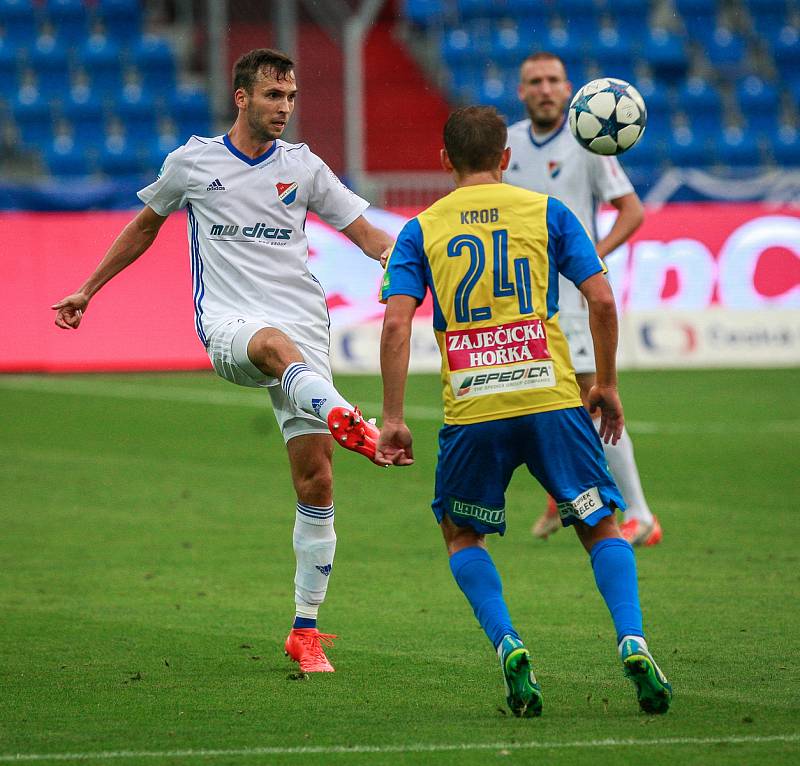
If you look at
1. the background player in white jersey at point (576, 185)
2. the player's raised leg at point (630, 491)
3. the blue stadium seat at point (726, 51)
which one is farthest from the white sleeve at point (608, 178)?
the blue stadium seat at point (726, 51)

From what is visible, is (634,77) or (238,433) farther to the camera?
(634,77)

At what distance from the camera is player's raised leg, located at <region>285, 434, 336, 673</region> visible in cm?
573

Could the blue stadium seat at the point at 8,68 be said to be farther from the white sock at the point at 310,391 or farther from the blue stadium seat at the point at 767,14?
the white sock at the point at 310,391

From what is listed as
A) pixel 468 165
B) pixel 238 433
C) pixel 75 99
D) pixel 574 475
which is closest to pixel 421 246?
pixel 468 165

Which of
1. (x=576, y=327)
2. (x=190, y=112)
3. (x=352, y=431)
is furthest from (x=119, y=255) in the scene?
(x=190, y=112)

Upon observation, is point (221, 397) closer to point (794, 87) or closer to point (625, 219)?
point (625, 219)

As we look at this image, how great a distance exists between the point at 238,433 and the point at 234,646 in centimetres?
716

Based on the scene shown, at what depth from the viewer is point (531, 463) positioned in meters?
4.92

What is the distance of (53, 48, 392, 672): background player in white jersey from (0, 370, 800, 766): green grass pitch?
57cm

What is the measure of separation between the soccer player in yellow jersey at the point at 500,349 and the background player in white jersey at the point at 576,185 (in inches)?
129

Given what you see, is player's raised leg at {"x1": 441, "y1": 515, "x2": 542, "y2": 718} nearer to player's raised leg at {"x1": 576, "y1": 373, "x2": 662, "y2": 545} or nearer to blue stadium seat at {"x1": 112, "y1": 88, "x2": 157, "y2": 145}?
player's raised leg at {"x1": 576, "y1": 373, "x2": 662, "y2": 545}

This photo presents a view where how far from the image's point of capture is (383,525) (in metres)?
9.01

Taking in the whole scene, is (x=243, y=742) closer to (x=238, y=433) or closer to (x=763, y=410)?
(x=238, y=433)

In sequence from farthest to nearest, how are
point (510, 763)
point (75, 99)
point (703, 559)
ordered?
point (75, 99)
point (703, 559)
point (510, 763)
